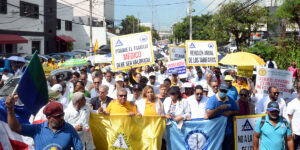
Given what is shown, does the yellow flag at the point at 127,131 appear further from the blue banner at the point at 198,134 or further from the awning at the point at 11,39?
the awning at the point at 11,39

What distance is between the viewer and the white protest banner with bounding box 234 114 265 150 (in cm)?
597

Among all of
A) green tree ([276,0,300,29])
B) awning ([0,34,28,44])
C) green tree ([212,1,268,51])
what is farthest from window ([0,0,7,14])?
green tree ([276,0,300,29])

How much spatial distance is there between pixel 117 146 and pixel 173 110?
1278 millimetres

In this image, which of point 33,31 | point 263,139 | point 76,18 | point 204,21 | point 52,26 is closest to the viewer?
point 263,139

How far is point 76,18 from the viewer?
5544 centimetres

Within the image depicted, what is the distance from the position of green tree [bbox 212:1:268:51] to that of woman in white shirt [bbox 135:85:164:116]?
18259 mm

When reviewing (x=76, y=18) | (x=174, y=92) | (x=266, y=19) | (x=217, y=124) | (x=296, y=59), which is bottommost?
(x=217, y=124)

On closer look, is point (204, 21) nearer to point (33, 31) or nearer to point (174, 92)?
point (33, 31)

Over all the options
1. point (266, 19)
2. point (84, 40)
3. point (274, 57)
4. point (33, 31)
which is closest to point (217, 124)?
point (274, 57)

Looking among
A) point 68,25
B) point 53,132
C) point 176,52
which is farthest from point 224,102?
point 68,25

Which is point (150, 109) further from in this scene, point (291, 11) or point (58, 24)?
point (58, 24)

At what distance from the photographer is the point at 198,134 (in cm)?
596

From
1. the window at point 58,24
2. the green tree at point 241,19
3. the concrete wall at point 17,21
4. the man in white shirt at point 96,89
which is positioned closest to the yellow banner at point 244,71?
the man in white shirt at point 96,89

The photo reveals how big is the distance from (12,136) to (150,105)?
8.76 ft
